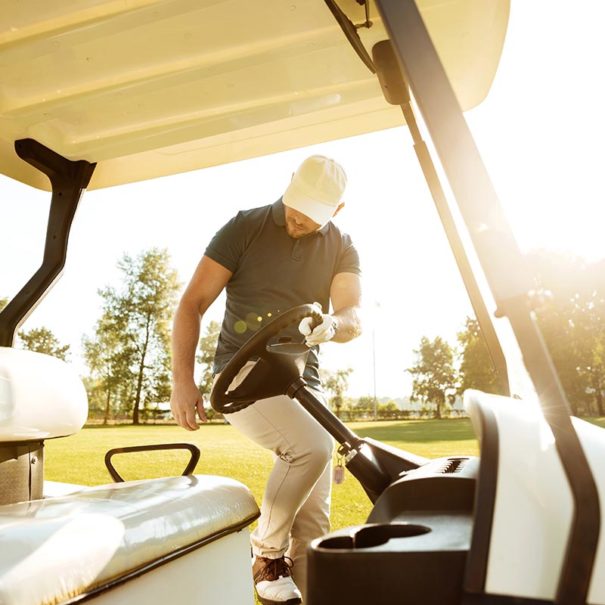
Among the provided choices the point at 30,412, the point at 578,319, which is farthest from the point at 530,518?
the point at 578,319

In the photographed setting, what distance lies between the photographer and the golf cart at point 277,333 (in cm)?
71

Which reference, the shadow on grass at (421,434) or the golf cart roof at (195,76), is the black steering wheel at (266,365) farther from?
the shadow on grass at (421,434)

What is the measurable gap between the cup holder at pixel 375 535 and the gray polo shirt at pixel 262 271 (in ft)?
5.13

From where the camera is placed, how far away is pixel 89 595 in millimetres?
1121

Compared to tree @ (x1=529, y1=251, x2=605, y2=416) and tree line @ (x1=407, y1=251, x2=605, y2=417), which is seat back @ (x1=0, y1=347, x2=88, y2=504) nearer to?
tree line @ (x1=407, y1=251, x2=605, y2=417)

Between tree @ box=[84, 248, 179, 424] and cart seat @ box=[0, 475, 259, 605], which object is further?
tree @ box=[84, 248, 179, 424]

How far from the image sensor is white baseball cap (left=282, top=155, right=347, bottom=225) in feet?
7.30

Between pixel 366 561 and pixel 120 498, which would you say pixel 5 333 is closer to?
pixel 120 498

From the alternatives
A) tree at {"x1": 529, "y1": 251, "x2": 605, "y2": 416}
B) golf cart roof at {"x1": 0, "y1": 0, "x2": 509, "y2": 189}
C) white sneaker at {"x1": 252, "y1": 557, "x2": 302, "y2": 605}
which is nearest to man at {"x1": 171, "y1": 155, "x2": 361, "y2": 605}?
white sneaker at {"x1": 252, "y1": 557, "x2": 302, "y2": 605}

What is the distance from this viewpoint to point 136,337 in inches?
1395

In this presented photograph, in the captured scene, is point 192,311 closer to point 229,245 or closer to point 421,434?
point 229,245

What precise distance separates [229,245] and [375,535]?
1.73 m

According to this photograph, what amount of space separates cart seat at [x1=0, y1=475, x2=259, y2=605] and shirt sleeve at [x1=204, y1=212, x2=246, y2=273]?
0.89 metres

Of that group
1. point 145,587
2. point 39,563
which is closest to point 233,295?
point 145,587
